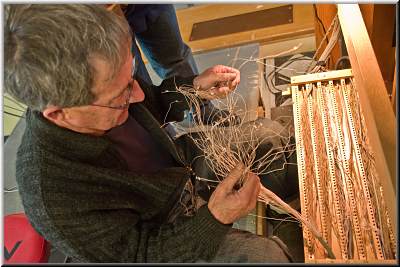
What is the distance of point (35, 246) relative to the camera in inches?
62.1

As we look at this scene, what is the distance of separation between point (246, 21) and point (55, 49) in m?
2.59

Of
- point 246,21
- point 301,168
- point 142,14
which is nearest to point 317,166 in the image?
point 301,168

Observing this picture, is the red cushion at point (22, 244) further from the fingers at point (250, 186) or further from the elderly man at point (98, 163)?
the fingers at point (250, 186)

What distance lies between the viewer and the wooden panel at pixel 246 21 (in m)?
3.10

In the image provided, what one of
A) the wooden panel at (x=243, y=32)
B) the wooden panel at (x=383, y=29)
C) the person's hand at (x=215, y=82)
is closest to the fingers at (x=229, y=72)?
the person's hand at (x=215, y=82)

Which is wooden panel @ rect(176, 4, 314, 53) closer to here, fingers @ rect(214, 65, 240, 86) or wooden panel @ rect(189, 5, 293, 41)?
wooden panel @ rect(189, 5, 293, 41)

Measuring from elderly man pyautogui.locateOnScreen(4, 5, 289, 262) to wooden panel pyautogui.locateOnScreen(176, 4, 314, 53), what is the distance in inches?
76.2

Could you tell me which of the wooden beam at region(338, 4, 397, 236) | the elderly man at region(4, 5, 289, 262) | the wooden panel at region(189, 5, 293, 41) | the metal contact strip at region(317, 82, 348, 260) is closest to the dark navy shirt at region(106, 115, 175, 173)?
the elderly man at region(4, 5, 289, 262)

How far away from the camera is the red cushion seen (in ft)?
5.10

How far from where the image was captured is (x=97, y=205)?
1.09 meters

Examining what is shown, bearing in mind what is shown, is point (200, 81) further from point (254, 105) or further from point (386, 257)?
point (386, 257)

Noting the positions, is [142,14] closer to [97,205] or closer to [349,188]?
[97,205]

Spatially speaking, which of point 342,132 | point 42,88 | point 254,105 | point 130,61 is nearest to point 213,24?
point 254,105

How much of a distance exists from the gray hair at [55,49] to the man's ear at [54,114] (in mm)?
21
